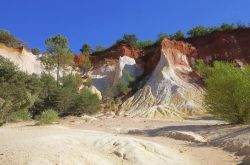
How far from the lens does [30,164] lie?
7879mm

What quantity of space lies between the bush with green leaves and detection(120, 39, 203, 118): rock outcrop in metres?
16.0

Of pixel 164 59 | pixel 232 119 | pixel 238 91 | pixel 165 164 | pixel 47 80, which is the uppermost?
pixel 164 59

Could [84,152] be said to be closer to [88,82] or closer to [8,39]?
[88,82]

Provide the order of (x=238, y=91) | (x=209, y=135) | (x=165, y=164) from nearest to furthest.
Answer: (x=165, y=164)
(x=209, y=135)
(x=238, y=91)

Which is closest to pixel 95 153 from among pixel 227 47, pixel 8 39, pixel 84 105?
pixel 84 105

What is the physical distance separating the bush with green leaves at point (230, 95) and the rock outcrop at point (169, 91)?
16.0 metres

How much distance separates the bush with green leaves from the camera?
1866 cm

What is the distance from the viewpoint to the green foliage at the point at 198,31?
56125 millimetres

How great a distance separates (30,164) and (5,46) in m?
48.3

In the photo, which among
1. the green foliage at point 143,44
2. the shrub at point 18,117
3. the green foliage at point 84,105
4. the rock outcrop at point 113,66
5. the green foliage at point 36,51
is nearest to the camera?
the shrub at point 18,117

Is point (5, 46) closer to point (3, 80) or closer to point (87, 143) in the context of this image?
point (3, 80)

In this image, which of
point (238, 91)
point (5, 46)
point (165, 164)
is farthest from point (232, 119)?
point (5, 46)

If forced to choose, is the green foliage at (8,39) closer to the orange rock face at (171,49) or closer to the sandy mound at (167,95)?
the orange rock face at (171,49)

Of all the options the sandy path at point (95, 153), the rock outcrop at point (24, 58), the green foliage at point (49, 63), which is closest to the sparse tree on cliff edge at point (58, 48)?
the green foliage at point (49, 63)
